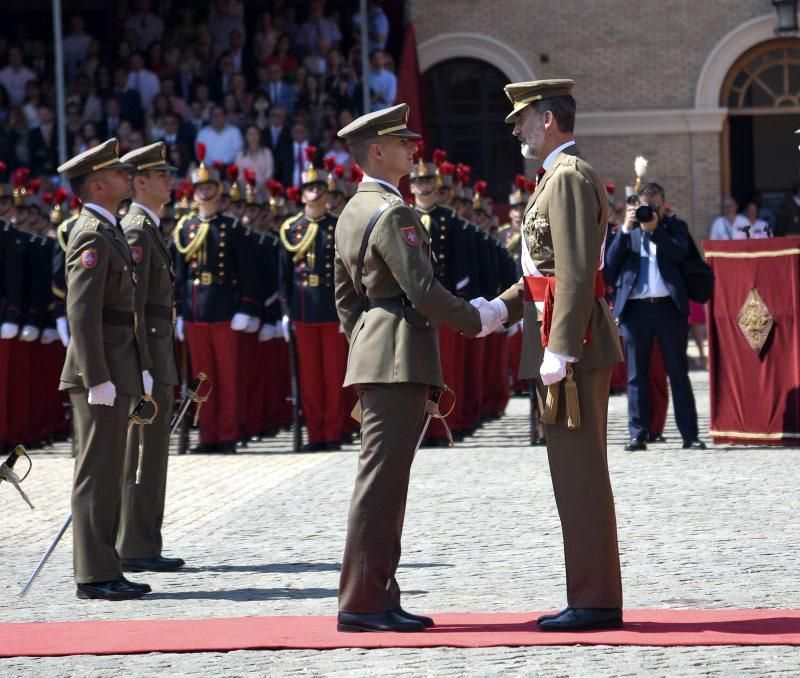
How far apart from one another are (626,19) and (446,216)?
46.2ft

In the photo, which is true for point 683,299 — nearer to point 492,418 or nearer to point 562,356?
point 492,418

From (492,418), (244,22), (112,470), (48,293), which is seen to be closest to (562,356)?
(112,470)

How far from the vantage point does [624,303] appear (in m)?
12.5

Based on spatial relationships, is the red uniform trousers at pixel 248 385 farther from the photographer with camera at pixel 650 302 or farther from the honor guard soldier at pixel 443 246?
the photographer with camera at pixel 650 302

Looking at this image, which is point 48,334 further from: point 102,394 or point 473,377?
point 102,394

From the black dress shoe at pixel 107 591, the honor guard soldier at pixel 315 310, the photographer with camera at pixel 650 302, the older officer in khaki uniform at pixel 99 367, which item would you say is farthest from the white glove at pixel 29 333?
the black dress shoe at pixel 107 591

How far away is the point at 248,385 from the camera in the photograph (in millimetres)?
14453

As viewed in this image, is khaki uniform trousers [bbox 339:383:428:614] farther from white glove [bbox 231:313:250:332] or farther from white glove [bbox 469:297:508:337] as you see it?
white glove [bbox 231:313:250:332]

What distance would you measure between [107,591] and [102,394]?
0.81 m

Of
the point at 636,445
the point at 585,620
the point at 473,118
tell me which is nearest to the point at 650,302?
the point at 636,445

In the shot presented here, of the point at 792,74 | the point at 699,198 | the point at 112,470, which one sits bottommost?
the point at 112,470

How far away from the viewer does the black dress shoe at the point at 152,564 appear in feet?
27.0

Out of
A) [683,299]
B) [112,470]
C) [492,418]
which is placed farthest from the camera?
[492,418]

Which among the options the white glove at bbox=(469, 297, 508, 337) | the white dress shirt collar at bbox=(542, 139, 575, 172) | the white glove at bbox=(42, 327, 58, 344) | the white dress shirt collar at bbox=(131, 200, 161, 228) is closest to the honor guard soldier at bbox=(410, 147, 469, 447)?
the white glove at bbox=(42, 327, 58, 344)
